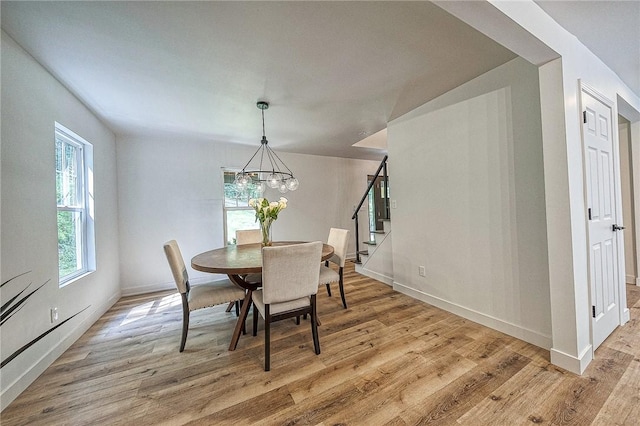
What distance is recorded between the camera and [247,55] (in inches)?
71.6

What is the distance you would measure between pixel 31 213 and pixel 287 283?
2.01 meters

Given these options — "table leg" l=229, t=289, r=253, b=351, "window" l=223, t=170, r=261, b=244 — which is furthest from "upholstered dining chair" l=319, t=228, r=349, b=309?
"window" l=223, t=170, r=261, b=244

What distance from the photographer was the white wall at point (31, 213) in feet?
5.13

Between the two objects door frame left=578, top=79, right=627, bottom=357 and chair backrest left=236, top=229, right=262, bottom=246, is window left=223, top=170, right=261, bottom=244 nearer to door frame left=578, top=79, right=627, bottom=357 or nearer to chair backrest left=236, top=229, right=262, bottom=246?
chair backrest left=236, top=229, right=262, bottom=246

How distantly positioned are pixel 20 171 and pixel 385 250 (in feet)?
12.6

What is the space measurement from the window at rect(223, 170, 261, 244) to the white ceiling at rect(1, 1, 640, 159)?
56.5 inches

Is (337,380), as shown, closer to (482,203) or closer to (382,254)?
(482,203)

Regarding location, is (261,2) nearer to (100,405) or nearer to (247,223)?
(100,405)

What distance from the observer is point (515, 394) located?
57.1 inches

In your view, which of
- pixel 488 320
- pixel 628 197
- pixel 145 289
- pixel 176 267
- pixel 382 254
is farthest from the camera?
pixel 382 254

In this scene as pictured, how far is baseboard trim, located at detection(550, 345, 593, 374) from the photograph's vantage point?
5.21 ft

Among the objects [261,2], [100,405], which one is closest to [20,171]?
[100,405]

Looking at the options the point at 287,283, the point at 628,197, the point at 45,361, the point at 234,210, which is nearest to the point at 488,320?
the point at 287,283

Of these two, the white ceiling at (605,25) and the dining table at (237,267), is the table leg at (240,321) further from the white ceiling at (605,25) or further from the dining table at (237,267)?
the white ceiling at (605,25)
